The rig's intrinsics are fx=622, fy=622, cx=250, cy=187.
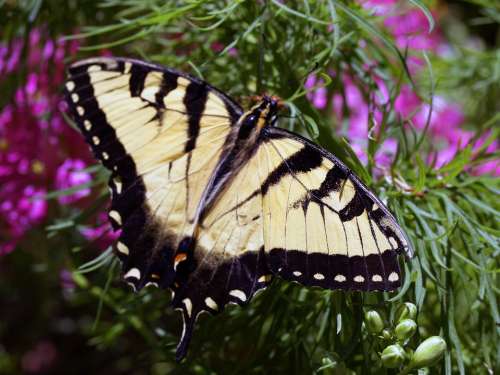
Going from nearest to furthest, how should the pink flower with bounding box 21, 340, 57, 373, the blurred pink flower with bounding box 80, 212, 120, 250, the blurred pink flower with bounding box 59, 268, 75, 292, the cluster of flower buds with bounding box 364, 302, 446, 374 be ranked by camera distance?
the cluster of flower buds with bounding box 364, 302, 446, 374, the blurred pink flower with bounding box 80, 212, 120, 250, the blurred pink flower with bounding box 59, 268, 75, 292, the pink flower with bounding box 21, 340, 57, 373

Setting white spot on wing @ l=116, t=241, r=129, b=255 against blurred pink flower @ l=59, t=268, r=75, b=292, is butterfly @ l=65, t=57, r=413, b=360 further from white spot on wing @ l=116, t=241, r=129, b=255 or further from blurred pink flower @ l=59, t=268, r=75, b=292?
blurred pink flower @ l=59, t=268, r=75, b=292

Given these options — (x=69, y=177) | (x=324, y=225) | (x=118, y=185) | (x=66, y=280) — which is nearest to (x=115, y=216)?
(x=118, y=185)

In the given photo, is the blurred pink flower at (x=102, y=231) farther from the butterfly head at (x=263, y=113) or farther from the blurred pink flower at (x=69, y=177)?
the butterfly head at (x=263, y=113)

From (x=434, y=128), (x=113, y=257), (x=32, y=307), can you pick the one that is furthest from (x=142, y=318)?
(x=434, y=128)

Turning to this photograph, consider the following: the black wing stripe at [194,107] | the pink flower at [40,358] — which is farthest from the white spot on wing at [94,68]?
the pink flower at [40,358]

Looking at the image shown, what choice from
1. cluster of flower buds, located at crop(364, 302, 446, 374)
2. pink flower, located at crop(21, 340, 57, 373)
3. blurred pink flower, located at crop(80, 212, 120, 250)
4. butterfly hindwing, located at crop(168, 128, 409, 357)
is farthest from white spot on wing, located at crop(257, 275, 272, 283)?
pink flower, located at crop(21, 340, 57, 373)

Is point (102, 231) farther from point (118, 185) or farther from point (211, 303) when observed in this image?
point (211, 303)
